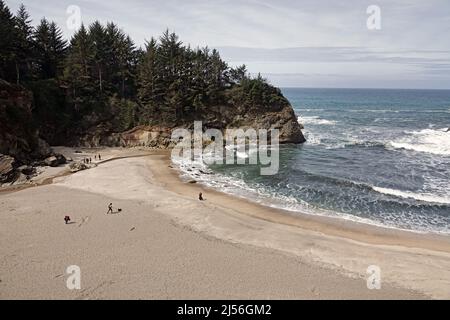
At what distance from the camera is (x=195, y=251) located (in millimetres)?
22391

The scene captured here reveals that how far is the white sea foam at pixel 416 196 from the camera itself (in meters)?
32.1

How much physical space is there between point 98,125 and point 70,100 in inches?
223

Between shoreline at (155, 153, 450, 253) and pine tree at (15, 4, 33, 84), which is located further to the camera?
pine tree at (15, 4, 33, 84)

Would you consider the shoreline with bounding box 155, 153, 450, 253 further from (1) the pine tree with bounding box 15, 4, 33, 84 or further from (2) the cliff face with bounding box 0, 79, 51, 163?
(1) the pine tree with bounding box 15, 4, 33, 84

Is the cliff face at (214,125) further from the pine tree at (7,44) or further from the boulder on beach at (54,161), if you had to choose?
the pine tree at (7,44)

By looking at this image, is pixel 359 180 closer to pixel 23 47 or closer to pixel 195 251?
pixel 195 251

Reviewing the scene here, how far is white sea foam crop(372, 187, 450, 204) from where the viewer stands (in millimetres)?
32062
